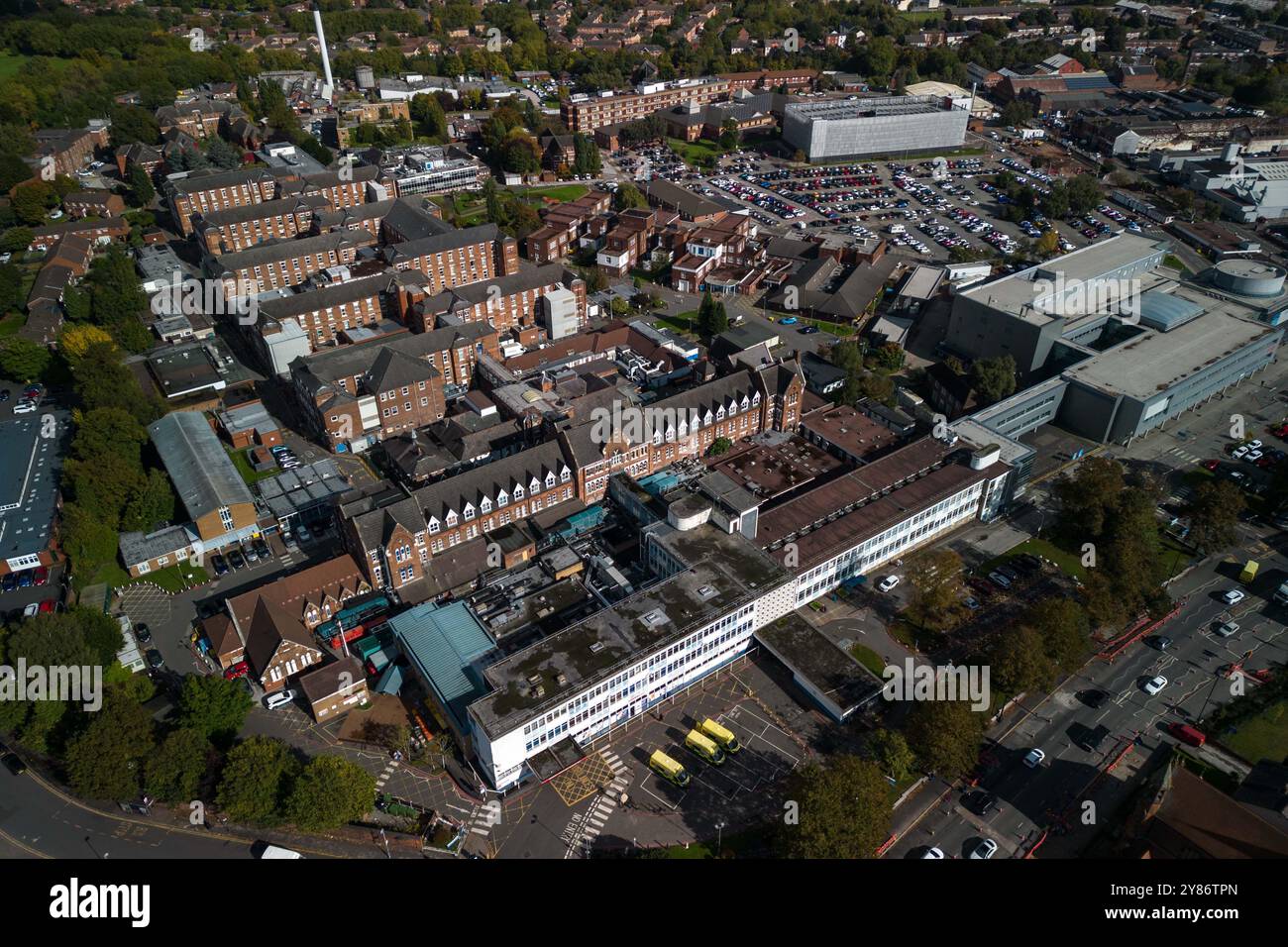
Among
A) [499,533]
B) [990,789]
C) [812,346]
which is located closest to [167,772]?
[499,533]

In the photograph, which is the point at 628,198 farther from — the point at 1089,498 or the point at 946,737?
the point at 946,737

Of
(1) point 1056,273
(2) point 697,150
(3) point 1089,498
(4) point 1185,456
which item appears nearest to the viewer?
(3) point 1089,498

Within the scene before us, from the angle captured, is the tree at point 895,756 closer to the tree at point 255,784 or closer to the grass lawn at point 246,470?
the tree at point 255,784

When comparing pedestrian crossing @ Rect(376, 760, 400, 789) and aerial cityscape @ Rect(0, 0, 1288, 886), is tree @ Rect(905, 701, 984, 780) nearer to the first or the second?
aerial cityscape @ Rect(0, 0, 1288, 886)

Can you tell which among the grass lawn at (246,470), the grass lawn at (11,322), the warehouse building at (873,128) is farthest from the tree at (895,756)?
the warehouse building at (873,128)

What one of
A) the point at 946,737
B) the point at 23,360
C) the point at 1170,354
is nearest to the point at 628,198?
the point at 1170,354

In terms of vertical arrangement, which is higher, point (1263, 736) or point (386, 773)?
point (1263, 736)
